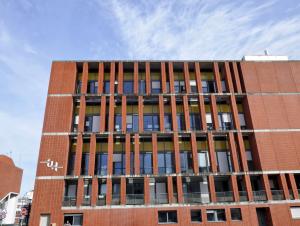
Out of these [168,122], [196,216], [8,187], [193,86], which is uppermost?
[193,86]

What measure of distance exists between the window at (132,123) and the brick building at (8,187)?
122ft

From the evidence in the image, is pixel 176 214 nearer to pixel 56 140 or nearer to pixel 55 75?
pixel 56 140

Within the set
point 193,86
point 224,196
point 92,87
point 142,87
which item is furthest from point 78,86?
point 224,196

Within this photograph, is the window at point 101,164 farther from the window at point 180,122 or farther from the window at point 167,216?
the window at point 180,122

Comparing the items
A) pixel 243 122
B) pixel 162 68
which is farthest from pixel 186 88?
pixel 243 122

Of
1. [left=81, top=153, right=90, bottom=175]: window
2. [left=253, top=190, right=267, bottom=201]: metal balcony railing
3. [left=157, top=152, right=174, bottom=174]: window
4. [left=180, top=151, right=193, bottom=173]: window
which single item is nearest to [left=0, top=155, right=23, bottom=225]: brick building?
[left=81, top=153, right=90, bottom=175]: window

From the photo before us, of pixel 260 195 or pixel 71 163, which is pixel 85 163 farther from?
pixel 260 195

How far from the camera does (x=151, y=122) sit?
3509 centimetres

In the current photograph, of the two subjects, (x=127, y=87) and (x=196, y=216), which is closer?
(x=196, y=216)

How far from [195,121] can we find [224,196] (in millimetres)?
10338

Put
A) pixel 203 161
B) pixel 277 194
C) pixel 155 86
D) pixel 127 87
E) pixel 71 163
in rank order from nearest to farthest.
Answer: pixel 277 194 → pixel 71 163 → pixel 203 161 → pixel 127 87 → pixel 155 86

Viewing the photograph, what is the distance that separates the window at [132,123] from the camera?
34.5 metres

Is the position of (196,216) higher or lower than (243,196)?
lower

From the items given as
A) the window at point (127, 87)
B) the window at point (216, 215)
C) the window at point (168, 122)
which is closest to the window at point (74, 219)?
the window at point (216, 215)
